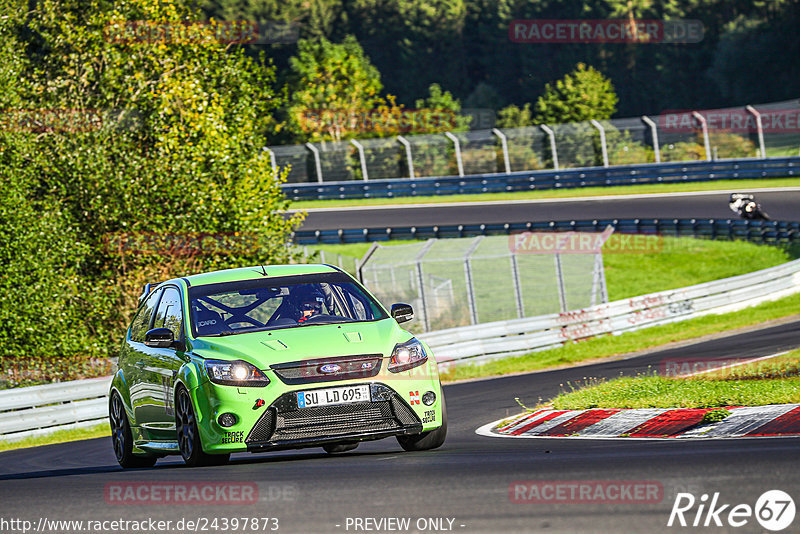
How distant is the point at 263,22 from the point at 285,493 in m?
88.5

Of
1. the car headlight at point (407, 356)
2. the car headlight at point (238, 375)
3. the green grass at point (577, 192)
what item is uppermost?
the car headlight at point (238, 375)

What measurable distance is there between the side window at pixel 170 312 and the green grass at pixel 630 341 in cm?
1160

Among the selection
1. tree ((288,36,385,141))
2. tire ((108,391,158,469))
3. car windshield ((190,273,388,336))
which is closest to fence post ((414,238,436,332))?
tire ((108,391,158,469))

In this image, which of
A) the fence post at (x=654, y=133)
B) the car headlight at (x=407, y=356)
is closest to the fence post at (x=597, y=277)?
the car headlight at (x=407, y=356)

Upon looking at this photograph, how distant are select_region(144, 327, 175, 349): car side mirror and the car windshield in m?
0.20

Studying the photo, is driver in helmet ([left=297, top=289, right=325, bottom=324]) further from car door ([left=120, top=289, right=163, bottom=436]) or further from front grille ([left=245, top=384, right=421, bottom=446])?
car door ([left=120, top=289, right=163, bottom=436])

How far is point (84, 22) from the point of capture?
28406mm

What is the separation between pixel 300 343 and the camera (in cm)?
825

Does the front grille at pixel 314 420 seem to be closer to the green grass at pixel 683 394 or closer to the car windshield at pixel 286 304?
the car windshield at pixel 286 304

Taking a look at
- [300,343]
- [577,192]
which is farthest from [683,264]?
[300,343]

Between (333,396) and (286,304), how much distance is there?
1.43m

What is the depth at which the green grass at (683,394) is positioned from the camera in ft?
33.2

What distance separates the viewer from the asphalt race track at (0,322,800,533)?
5.19 metres

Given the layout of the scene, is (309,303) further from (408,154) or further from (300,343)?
(408,154)
